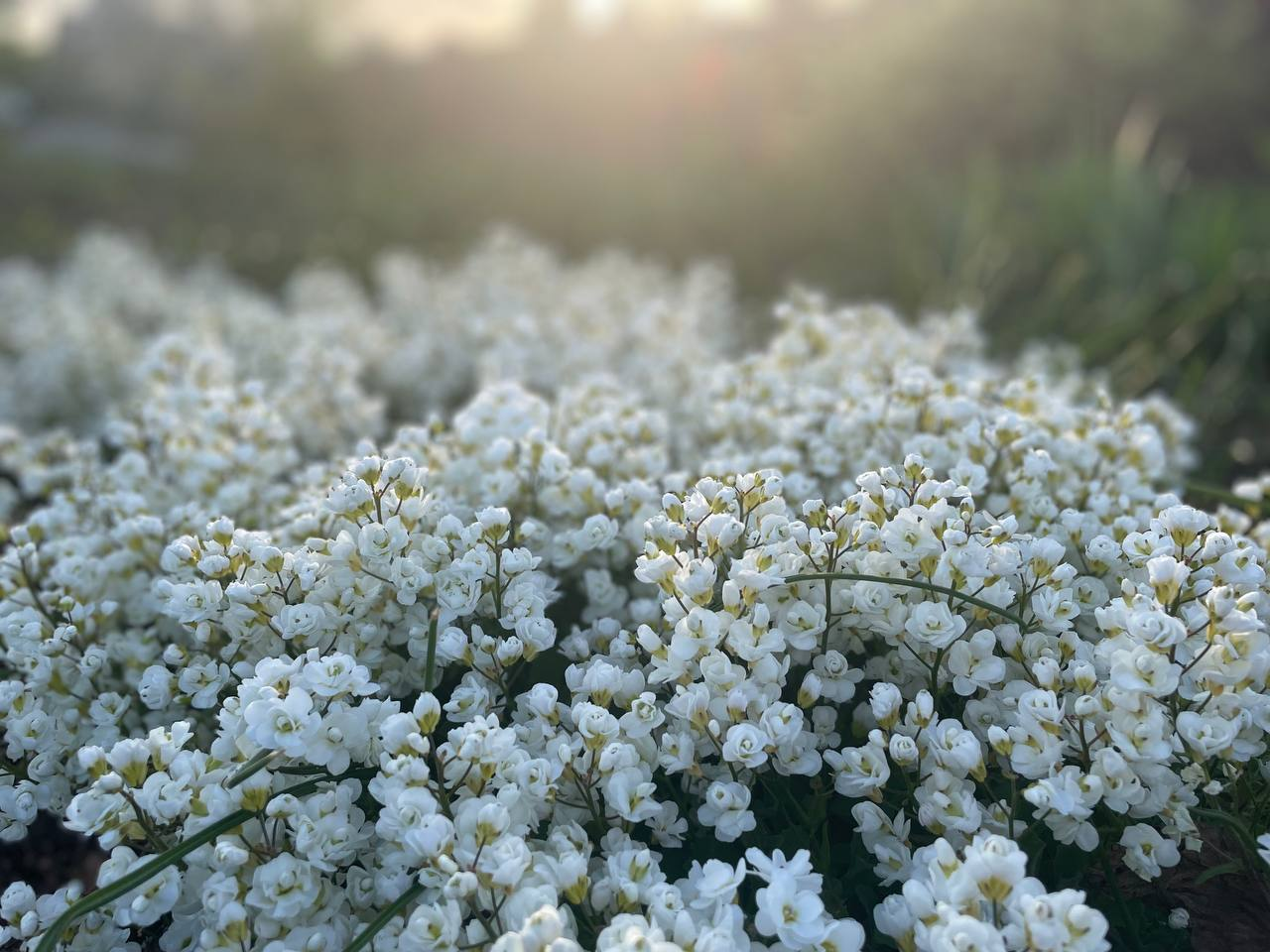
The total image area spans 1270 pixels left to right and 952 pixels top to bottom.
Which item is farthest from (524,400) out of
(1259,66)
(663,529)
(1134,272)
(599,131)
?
(1259,66)

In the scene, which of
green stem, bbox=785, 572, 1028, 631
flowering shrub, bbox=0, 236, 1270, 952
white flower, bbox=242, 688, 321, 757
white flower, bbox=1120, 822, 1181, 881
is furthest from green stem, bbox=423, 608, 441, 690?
white flower, bbox=1120, 822, 1181, 881

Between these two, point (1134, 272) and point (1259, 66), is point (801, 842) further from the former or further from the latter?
point (1259, 66)

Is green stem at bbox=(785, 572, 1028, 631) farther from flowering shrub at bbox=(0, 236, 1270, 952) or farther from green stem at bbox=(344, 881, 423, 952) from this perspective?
green stem at bbox=(344, 881, 423, 952)

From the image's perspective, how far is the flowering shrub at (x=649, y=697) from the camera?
145 centimetres

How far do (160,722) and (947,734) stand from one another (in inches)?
61.2

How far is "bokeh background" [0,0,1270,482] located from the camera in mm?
5387

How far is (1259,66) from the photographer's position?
475 inches

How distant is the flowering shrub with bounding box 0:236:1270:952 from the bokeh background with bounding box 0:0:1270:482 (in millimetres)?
2645

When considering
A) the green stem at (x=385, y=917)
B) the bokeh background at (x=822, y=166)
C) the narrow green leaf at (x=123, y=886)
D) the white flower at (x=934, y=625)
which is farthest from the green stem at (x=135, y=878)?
the bokeh background at (x=822, y=166)

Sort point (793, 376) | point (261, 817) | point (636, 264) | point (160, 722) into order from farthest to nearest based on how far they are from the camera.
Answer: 1. point (636, 264)
2. point (793, 376)
3. point (160, 722)
4. point (261, 817)

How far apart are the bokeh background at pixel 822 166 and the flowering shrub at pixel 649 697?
8.68 feet

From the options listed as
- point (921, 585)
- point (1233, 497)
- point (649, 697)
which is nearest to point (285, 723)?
point (649, 697)

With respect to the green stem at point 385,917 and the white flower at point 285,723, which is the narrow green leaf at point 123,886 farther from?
the green stem at point 385,917

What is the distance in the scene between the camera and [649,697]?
5.29 feet
